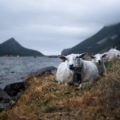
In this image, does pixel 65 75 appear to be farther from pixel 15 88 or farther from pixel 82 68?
pixel 15 88

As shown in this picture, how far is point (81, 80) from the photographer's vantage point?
10.2 metres

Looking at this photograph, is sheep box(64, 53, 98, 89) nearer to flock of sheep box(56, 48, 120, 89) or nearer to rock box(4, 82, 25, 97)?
flock of sheep box(56, 48, 120, 89)

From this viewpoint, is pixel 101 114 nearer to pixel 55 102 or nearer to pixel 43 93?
pixel 55 102

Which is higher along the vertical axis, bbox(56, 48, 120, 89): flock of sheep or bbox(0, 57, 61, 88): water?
bbox(56, 48, 120, 89): flock of sheep

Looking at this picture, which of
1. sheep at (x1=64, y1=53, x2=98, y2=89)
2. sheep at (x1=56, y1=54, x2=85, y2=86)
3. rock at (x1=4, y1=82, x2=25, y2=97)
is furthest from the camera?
rock at (x1=4, y1=82, x2=25, y2=97)

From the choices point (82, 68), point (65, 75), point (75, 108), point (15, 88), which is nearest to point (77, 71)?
point (82, 68)

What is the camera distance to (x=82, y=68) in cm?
1018

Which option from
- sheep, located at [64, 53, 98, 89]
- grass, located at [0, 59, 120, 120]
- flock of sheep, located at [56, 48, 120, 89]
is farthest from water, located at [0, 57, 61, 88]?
grass, located at [0, 59, 120, 120]

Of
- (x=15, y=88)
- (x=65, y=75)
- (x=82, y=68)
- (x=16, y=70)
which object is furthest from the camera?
(x=16, y=70)

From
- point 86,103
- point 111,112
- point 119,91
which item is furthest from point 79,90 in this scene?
point 111,112

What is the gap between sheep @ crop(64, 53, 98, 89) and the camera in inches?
372

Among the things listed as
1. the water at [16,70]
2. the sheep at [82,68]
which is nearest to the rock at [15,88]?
the water at [16,70]

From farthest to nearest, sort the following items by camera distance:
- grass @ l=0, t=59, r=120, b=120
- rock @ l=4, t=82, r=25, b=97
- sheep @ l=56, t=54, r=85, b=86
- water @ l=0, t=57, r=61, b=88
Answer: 1. water @ l=0, t=57, r=61, b=88
2. rock @ l=4, t=82, r=25, b=97
3. sheep @ l=56, t=54, r=85, b=86
4. grass @ l=0, t=59, r=120, b=120

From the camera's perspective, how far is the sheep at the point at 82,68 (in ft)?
31.0
